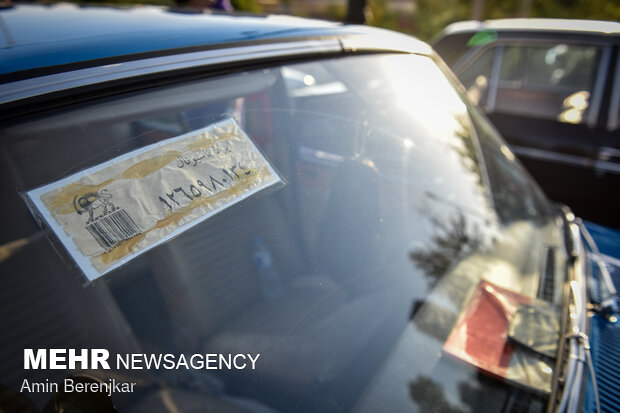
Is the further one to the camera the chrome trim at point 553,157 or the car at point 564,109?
the chrome trim at point 553,157

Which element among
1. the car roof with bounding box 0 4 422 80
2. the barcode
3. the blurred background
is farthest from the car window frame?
the blurred background

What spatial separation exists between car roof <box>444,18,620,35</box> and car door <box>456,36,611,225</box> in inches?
3.5

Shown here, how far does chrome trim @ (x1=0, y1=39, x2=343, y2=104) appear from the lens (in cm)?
78

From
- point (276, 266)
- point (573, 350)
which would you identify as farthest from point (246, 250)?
point (573, 350)

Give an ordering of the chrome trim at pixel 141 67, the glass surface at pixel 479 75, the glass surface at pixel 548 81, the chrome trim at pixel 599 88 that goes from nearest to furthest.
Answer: the chrome trim at pixel 141 67, the chrome trim at pixel 599 88, the glass surface at pixel 548 81, the glass surface at pixel 479 75

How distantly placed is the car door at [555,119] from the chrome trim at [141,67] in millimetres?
3095

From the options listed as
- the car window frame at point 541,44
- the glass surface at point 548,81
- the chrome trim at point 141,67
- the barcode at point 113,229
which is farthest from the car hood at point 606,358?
the glass surface at point 548,81

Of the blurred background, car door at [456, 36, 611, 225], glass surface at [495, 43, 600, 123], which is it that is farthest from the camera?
the blurred background

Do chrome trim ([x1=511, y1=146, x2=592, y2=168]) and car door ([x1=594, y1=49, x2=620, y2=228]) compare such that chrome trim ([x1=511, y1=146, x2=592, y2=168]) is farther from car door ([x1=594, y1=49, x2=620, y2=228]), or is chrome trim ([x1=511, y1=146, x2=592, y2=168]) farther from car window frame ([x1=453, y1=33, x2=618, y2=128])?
car window frame ([x1=453, y1=33, x2=618, y2=128])

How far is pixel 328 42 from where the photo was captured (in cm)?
138

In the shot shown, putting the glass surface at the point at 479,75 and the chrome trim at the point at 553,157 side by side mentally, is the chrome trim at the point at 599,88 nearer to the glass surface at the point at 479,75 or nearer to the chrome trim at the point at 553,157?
the chrome trim at the point at 553,157

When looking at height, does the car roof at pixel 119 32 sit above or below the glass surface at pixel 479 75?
above

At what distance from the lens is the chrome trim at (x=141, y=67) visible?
0.78 m

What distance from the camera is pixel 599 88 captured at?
343cm
